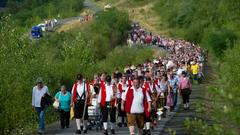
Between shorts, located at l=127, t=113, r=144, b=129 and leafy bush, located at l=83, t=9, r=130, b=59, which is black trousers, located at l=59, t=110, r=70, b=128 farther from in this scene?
leafy bush, located at l=83, t=9, r=130, b=59

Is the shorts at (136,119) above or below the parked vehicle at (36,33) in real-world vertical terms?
below

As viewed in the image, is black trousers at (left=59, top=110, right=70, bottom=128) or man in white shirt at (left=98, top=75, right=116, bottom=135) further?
black trousers at (left=59, top=110, right=70, bottom=128)

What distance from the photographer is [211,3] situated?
86688 mm

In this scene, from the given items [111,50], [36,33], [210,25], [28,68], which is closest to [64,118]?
[28,68]

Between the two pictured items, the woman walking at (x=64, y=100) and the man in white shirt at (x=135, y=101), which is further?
the woman walking at (x=64, y=100)

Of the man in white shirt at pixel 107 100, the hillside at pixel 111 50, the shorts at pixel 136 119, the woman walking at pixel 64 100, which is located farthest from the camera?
the woman walking at pixel 64 100

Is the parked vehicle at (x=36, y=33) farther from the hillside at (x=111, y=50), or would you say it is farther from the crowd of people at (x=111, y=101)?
the crowd of people at (x=111, y=101)

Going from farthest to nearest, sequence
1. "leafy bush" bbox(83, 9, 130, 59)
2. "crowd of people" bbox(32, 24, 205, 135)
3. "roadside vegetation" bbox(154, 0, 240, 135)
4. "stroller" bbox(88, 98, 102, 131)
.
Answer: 1. "leafy bush" bbox(83, 9, 130, 59)
2. "roadside vegetation" bbox(154, 0, 240, 135)
3. "stroller" bbox(88, 98, 102, 131)
4. "crowd of people" bbox(32, 24, 205, 135)

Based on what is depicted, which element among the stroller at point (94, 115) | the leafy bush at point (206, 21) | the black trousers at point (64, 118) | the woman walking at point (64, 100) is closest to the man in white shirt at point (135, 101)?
the stroller at point (94, 115)

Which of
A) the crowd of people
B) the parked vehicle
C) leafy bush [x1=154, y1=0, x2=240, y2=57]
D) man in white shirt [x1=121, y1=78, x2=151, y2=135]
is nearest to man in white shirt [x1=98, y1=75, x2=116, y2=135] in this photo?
the crowd of people

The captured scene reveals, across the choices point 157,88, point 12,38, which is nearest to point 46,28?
point 12,38

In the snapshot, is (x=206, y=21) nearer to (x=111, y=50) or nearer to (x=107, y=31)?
(x=107, y=31)

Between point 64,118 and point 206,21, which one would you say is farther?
point 206,21

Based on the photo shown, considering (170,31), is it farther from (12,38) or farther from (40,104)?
(40,104)
